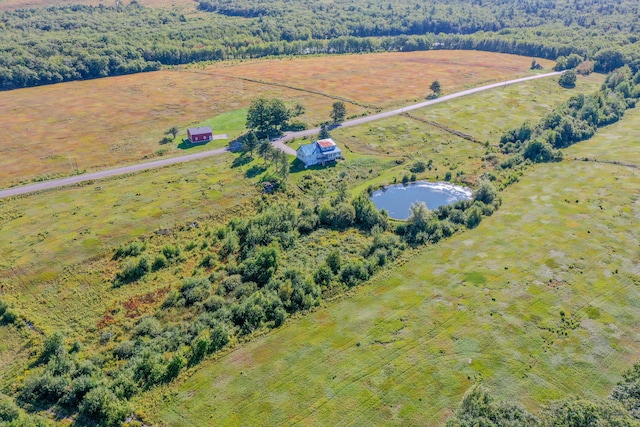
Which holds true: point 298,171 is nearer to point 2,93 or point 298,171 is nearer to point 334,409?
point 334,409

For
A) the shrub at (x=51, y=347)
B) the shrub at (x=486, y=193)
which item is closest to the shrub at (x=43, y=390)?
the shrub at (x=51, y=347)

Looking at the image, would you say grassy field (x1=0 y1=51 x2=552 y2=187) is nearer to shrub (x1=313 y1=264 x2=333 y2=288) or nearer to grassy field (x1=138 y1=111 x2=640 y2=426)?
shrub (x1=313 y1=264 x2=333 y2=288)

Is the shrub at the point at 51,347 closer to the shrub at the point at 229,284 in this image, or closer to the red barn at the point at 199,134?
the shrub at the point at 229,284

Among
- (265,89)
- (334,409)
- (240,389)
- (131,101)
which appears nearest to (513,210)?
(334,409)

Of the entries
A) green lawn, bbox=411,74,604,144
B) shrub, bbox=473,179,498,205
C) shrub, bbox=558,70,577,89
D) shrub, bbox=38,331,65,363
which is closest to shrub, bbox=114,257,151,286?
shrub, bbox=38,331,65,363

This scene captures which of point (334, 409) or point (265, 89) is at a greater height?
point (265, 89)

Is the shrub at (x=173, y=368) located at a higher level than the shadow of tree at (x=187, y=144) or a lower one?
lower
